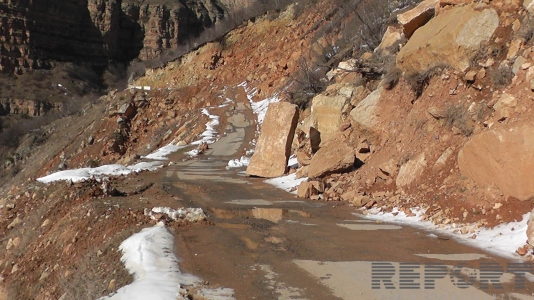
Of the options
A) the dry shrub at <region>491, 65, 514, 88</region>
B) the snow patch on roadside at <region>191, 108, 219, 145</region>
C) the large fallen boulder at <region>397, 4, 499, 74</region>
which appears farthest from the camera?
the snow patch on roadside at <region>191, 108, 219, 145</region>

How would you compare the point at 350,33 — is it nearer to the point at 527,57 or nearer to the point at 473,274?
the point at 527,57

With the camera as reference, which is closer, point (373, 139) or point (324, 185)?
point (324, 185)

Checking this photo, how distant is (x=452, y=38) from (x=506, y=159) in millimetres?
3954

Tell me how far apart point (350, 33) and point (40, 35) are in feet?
239

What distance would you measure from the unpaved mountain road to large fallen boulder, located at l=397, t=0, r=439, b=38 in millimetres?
5518

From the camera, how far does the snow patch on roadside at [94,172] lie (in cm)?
1353

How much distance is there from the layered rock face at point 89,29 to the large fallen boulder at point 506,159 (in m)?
80.4

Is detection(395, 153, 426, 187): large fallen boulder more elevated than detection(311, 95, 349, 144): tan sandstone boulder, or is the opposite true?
detection(311, 95, 349, 144): tan sandstone boulder

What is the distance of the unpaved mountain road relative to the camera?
5062 millimetres

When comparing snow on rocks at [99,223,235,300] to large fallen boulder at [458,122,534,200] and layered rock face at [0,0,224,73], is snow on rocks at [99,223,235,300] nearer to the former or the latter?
large fallen boulder at [458,122,534,200]

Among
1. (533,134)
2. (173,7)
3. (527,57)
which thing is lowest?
(533,134)

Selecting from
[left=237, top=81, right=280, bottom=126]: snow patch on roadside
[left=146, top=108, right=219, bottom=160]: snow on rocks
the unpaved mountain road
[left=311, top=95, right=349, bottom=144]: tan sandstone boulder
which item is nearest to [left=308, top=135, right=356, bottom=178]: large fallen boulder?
the unpaved mountain road

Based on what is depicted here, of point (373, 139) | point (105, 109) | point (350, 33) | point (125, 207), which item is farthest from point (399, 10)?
point (105, 109)

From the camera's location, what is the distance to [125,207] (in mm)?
9461
